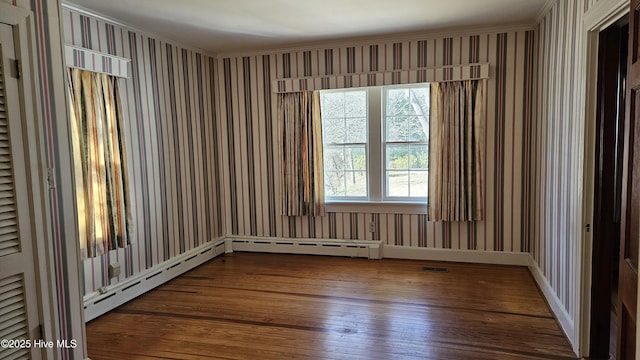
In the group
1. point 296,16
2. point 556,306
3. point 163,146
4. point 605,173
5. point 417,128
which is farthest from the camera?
point 417,128

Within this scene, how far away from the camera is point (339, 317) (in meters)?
3.11

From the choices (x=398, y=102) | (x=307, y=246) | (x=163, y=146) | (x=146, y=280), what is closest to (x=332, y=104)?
(x=398, y=102)

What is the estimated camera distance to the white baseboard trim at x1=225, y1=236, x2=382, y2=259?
466 centimetres

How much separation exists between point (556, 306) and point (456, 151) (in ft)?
5.85

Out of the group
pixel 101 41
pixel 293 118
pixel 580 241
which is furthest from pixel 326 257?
pixel 101 41

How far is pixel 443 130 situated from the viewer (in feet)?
13.9

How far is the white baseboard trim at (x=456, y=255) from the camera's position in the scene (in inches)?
168

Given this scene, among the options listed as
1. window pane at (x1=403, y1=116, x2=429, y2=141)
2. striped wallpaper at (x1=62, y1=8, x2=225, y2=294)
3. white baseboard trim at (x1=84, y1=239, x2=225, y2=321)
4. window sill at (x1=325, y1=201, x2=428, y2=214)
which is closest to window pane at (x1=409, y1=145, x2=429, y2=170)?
window pane at (x1=403, y1=116, x2=429, y2=141)

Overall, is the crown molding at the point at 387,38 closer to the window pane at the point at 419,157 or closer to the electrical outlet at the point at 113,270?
the window pane at the point at 419,157

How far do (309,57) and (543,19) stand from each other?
2396mm

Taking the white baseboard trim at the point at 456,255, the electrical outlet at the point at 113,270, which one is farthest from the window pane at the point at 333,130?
the electrical outlet at the point at 113,270

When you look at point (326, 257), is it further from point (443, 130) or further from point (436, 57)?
point (436, 57)

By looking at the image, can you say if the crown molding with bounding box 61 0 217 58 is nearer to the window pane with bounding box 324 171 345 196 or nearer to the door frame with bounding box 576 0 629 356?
the window pane with bounding box 324 171 345 196

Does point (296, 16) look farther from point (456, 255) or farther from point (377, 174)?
point (456, 255)
